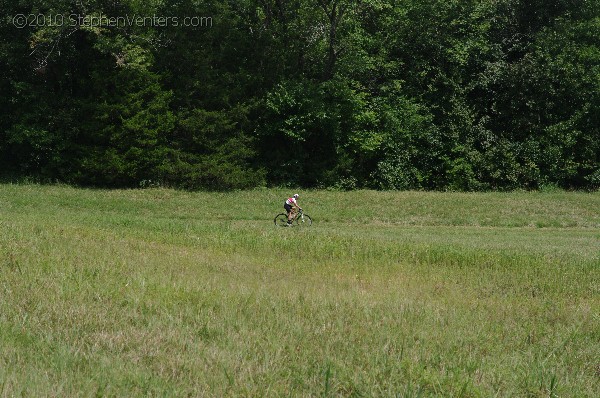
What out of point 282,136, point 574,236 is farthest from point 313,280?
point 282,136

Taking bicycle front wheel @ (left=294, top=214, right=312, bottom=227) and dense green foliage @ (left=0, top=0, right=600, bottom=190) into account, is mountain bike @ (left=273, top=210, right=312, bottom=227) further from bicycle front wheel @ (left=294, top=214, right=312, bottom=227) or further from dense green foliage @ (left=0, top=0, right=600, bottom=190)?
dense green foliage @ (left=0, top=0, right=600, bottom=190)

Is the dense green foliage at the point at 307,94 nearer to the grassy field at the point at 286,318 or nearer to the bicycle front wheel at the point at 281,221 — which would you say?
the bicycle front wheel at the point at 281,221

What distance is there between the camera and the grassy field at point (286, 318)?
17.2ft

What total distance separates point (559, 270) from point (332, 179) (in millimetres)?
27000

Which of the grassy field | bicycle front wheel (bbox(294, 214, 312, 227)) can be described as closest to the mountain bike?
bicycle front wheel (bbox(294, 214, 312, 227))

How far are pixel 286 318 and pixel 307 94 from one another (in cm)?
3189

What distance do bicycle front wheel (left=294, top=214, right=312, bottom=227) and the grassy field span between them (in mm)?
11727

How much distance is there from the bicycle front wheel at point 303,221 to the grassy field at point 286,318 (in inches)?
462

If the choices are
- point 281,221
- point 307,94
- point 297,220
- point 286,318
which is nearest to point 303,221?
point 297,220

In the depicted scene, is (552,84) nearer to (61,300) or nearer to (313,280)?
(313,280)

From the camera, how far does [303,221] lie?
27531mm

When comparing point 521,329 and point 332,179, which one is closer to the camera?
point 521,329

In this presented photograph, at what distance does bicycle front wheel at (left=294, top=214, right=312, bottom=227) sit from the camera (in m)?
27.0

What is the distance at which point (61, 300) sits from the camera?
6852mm
